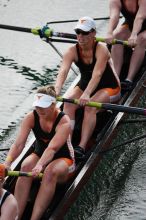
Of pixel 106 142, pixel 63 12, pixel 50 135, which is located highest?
pixel 50 135

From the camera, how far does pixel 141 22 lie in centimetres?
911

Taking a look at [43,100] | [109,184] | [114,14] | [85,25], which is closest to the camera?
[43,100]

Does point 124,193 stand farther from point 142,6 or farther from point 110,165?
point 142,6

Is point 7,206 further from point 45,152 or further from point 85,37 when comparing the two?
point 85,37

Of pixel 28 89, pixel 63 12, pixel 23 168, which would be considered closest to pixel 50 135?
pixel 23 168

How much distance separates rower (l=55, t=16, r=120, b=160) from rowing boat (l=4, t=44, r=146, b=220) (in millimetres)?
143

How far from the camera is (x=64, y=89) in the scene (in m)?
11.2

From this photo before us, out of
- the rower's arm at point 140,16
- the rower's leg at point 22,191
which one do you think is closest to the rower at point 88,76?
the rower's leg at point 22,191

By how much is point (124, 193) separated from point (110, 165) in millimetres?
536

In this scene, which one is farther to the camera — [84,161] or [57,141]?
[84,161]

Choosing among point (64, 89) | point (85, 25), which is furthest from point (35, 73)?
point (85, 25)

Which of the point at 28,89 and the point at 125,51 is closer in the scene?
the point at 125,51

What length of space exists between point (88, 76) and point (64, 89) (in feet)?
9.92

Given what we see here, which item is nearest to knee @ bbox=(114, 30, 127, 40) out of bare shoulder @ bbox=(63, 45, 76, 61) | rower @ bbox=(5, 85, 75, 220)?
bare shoulder @ bbox=(63, 45, 76, 61)
